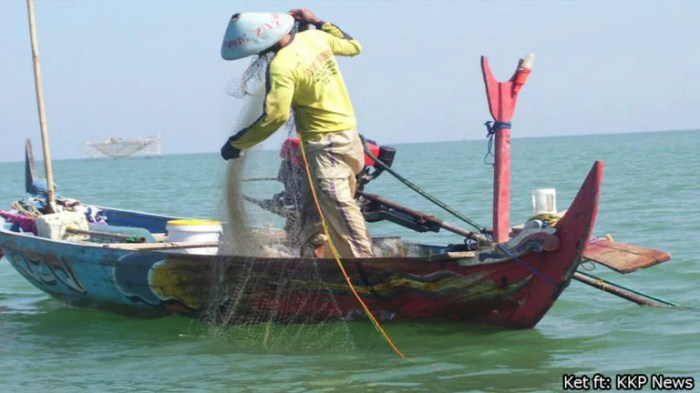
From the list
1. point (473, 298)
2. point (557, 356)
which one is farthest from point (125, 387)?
point (557, 356)

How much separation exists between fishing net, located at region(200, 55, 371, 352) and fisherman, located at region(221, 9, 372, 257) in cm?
19

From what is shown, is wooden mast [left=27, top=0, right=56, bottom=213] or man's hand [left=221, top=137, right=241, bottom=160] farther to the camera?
wooden mast [left=27, top=0, right=56, bottom=213]

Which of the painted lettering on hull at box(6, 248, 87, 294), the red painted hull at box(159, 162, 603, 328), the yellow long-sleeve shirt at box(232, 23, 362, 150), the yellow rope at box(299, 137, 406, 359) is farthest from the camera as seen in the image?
the painted lettering on hull at box(6, 248, 87, 294)

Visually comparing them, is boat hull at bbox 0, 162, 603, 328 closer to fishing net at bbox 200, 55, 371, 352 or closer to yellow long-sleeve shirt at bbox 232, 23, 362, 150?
fishing net at bbox 200, 55, 371, 352

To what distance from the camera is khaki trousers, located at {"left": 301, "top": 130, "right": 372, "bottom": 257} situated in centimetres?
700

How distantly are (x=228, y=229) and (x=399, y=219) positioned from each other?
4.22 feet

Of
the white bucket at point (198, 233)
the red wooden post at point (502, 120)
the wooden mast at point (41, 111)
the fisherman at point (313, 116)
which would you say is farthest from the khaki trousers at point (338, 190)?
the wooden mast at point (41, 111)

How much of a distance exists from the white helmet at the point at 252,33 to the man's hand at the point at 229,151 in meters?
0.56

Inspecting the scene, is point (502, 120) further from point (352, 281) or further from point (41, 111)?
point (41, 111)

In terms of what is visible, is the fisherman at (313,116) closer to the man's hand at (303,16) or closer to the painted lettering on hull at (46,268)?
the man's hand at (303,16)

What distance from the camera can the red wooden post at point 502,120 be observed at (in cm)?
678

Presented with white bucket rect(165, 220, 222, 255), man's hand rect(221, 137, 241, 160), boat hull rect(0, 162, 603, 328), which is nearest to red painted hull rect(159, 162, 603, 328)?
boat hull rect(0, 162, 603, 328)

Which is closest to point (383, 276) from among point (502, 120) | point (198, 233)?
point (502, 120)

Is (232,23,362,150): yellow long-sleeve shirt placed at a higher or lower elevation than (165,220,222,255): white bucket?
higher
